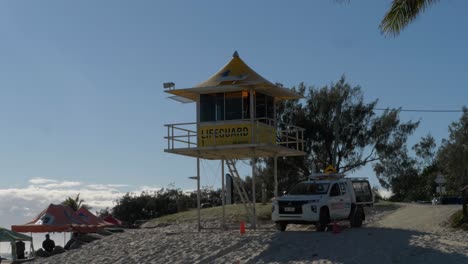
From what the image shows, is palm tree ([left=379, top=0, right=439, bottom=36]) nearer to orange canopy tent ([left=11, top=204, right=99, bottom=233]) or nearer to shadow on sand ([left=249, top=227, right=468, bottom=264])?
shadow on sand ([left=249, top=227, right=468, bottom=264])

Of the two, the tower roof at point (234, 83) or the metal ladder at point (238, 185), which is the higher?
the tower roof at point (234, 83)

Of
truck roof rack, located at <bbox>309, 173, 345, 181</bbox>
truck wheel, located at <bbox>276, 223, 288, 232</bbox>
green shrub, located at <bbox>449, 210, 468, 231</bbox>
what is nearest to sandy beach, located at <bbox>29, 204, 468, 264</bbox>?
green shrub, located at <bbox>449, 210, 468, 231</bbox>

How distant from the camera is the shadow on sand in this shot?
832 inches

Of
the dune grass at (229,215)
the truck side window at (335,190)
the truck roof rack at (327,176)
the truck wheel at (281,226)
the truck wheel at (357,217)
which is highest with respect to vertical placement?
the truck roof rack at (327,176)

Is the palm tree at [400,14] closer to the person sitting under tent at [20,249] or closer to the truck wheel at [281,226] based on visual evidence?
the truck wheel at [281,226]

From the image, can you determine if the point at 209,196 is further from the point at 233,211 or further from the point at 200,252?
the point at 200,252

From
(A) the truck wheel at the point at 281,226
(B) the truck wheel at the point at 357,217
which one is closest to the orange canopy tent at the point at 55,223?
(A) the truck wheel at the point at 281,226

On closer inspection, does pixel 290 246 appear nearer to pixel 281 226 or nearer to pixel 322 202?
pixel 322 202

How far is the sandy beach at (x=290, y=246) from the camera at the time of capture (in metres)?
21.9

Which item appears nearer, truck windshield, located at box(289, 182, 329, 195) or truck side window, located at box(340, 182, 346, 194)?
truck windshield, located at box(289, 182, 329, 195)

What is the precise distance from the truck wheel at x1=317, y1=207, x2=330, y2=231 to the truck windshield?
937 mm

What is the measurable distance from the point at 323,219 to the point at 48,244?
14.8 metres

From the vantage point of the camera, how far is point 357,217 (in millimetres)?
Answer: 30406

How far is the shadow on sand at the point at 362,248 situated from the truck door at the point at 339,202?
1985mm
